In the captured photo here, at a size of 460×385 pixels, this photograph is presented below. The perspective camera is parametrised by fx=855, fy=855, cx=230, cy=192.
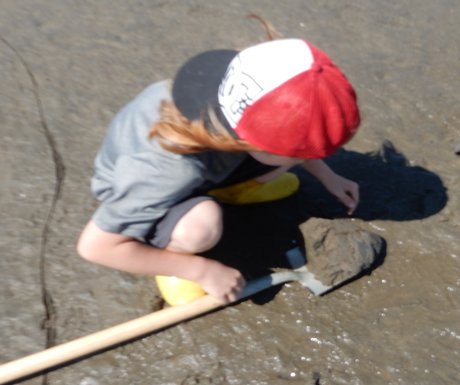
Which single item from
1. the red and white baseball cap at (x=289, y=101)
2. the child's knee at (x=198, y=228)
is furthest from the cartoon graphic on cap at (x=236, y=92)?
the child's knee at (x=198, y=228)

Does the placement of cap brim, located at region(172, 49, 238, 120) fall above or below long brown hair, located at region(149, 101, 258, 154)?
above

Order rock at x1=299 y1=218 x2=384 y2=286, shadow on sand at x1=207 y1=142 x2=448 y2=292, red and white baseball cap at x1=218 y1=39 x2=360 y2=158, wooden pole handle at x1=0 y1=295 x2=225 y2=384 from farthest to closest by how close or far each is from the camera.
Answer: shadow on sand at x1=207 y1=142 x2=448 y2=292 → rock at x1=299 y1=218 x2=384 y2=286 → wooden pole handle at x1=0 y1=295 x2=225 y2=384 → red and white baseball cap at x1=218 y1=39 x2=360 y2=158

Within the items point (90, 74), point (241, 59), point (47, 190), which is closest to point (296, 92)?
point (241, 59)

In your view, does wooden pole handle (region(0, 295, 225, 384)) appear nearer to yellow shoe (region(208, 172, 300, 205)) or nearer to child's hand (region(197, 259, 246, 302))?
child's hand (region(197, 259, 246, 302))

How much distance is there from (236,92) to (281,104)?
0.11 meters

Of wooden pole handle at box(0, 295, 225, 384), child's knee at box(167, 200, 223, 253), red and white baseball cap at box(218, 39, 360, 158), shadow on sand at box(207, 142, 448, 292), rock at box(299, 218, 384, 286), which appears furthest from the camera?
shadow on sand at box(207, 142, 448, 292)

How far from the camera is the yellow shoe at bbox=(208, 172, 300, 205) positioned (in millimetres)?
2309

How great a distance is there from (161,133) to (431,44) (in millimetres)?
1597

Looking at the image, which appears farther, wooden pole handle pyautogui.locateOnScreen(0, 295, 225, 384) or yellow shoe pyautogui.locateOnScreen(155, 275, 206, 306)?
yellow shoe pyautogui.locateOnScreen(155, 275, 206, 306)

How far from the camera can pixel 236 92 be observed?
1.78m

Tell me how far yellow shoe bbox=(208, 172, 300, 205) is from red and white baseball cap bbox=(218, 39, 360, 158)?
0.51 meters

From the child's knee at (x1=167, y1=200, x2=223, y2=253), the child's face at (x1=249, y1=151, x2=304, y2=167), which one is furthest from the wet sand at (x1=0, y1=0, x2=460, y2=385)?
the child's face at (x1=249, y1=151, x2=304, y2=167)

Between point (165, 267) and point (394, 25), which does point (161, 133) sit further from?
point (394, 25)

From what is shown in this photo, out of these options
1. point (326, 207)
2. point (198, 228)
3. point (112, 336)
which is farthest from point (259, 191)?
point (112, 336)
